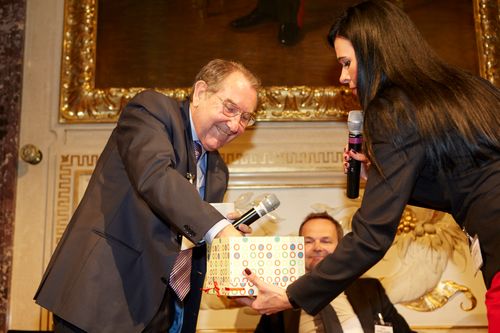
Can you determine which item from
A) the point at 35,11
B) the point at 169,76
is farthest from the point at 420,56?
the point at 35,11

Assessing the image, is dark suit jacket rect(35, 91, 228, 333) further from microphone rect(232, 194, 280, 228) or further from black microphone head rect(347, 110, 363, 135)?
black microphone head rect(347, 110, 363, 135)

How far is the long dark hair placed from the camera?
1.98 m

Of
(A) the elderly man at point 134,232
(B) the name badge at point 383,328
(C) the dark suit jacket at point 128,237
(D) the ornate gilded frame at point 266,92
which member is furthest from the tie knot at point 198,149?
(D) the ornate gilded frame at point 266,92

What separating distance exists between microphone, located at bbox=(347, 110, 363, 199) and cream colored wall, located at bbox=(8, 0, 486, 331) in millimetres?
1973

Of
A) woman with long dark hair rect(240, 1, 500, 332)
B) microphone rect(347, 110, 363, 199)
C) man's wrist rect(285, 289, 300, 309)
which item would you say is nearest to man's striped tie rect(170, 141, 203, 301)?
woman with long dark hair rect(240, 1, 500, 332)

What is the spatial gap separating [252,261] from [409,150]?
68 cm

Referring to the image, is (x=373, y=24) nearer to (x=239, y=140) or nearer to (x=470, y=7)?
(x=239, y=140)

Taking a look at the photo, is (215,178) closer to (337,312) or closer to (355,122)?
(355,122)

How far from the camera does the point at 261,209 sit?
2.57 m

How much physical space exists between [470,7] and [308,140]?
5.28ft

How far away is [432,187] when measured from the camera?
83.0 inches

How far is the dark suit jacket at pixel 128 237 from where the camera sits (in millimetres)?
2285

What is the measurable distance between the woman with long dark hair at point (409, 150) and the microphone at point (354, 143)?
0.71ft

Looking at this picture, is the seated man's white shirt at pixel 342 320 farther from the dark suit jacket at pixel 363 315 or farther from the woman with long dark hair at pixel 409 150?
the woman with long dark hair at pixel 409 150
